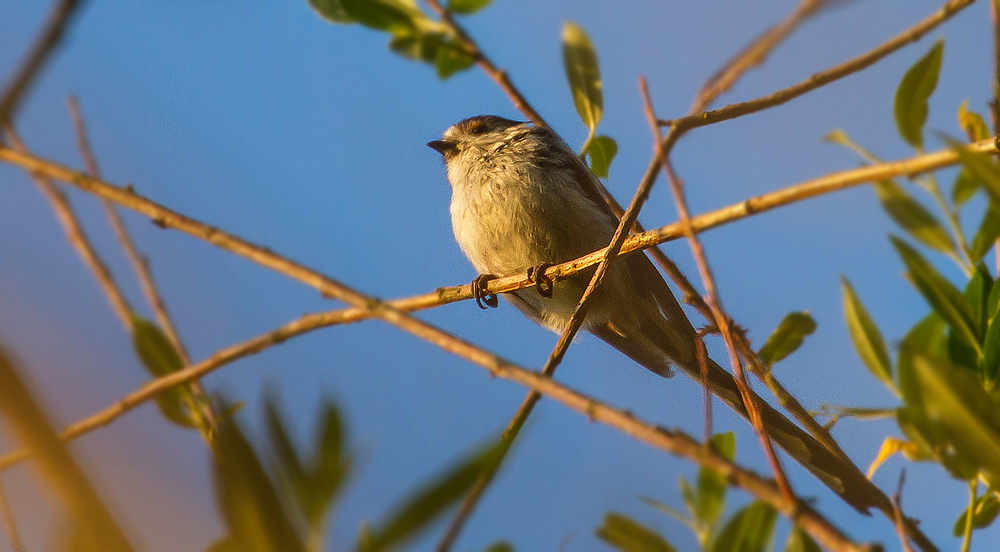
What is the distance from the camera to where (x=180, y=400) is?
4.50 ft

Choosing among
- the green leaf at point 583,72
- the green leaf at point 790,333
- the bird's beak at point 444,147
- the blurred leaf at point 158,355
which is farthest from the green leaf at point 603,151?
the bird's beak at point 444,147

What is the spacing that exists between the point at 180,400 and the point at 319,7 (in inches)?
28.4

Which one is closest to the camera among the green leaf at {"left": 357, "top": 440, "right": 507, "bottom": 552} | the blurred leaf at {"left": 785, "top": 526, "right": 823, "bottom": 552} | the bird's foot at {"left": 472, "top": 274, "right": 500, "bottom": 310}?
the green leaf at {"left": 357, "top": 440, "right": 507, "bottom": 552}

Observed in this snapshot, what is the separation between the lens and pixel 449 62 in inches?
57.2

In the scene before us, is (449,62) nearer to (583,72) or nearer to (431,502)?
(583,72)

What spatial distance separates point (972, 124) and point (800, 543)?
111cm

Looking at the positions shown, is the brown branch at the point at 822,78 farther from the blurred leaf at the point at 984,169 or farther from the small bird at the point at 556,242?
the small bird at the point at 556,242

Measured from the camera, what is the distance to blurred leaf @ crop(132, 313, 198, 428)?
136cm

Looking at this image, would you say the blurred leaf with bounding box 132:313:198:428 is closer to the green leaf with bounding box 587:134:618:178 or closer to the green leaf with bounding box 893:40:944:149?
the green leaf with bounding box 587:134:618:178

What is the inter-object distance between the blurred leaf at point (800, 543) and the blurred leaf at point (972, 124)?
1065 mm

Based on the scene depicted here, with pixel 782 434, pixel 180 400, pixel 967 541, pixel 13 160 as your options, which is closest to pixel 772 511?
pixel 967 541

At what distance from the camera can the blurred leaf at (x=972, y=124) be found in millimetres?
1691

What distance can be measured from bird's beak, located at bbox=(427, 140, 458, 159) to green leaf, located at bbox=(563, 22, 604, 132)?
2553mm

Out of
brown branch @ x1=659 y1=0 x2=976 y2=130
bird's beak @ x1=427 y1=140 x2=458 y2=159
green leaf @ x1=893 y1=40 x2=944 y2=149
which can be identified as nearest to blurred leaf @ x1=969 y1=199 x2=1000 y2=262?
green leaf @ x1=893 y1=40 x2=944 y2=149
